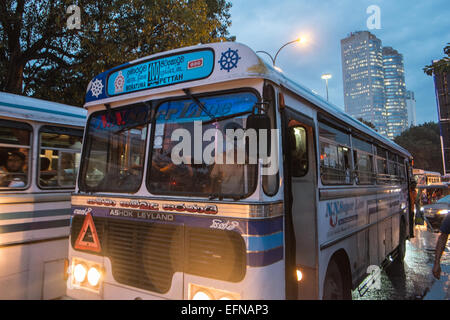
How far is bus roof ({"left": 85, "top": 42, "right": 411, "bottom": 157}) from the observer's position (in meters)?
2.87

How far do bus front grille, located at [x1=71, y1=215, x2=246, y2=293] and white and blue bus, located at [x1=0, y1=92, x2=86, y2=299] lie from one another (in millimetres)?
1899

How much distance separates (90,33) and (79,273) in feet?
30.3

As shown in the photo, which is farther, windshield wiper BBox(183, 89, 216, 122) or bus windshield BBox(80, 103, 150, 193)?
bus windshield BBox(80, 103, 150, 193)

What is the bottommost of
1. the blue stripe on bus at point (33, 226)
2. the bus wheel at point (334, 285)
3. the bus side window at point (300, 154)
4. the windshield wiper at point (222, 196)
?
the bus wheel at point (334, 285)

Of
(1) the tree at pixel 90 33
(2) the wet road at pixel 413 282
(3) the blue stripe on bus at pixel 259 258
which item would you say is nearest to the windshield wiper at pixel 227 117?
(3) the blue stripe on bus at pixel 259 258

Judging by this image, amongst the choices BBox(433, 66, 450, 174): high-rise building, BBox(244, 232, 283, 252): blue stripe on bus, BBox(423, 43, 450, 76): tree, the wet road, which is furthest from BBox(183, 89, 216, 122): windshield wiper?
BBox(433, 66, 450, 174): high-rise building

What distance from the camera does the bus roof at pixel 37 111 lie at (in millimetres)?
4645

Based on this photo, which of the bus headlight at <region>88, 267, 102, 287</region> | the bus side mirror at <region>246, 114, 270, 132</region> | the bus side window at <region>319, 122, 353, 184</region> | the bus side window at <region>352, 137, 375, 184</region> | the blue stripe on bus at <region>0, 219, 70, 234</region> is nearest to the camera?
the bus side mirror at <region>246, 114, 270, 132</region>

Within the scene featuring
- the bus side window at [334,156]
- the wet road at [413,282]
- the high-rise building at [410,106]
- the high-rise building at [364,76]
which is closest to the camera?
the bus side window at [334,156]

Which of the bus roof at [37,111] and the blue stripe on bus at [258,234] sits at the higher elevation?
the bus roof at [37,111]

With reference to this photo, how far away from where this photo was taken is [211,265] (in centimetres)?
273

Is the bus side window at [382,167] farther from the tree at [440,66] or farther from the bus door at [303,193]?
the bus door at [303,193]

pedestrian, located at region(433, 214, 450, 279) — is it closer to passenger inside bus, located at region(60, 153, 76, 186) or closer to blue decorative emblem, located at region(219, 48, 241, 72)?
blue decorative emblem, located at region(219, 48, 241, 72)
